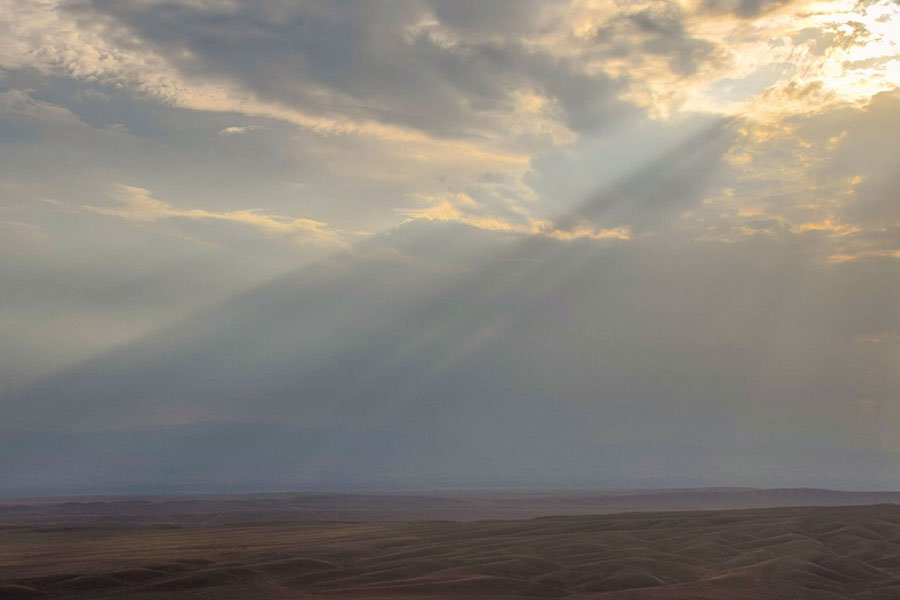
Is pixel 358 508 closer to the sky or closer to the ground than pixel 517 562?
closer to the ground

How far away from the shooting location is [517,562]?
48344 mm

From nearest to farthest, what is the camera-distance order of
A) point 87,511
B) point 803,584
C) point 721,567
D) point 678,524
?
point 803,584
point 721,567
point 678,524
point 87,511

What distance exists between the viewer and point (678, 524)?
6931 cm

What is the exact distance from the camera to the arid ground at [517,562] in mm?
42281

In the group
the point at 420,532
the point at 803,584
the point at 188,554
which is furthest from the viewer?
the point at 420,532

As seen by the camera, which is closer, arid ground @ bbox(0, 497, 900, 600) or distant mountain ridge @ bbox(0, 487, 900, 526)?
arid ground @ bbox(0, 497, 900, 600)

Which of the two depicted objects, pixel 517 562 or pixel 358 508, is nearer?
pixel 517 562

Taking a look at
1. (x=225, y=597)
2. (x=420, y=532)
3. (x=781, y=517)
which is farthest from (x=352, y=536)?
(x=781, y=517)

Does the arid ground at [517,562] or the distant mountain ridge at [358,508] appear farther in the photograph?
the distant mountain ridge at [358,508]

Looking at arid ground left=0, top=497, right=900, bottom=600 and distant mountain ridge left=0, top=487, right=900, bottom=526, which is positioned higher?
arid ground left=0, top=497, right=900, bottom=600

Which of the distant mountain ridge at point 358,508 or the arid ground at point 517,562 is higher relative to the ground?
the arid ground at point 517,562

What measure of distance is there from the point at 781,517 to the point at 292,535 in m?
43.1

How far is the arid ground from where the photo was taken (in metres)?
42.3

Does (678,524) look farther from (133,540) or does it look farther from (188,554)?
(133,540)
